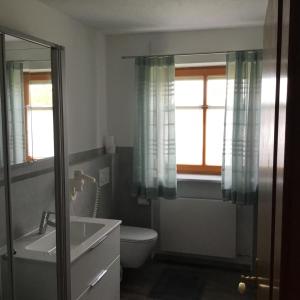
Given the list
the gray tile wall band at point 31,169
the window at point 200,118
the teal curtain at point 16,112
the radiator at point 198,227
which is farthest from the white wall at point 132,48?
the teal curtain at point 16,112

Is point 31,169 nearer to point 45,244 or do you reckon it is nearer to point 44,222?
point 44,222

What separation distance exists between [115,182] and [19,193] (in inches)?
64.6

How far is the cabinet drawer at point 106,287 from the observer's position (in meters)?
2.18

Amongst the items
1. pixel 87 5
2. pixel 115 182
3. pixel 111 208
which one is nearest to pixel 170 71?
pixel 87 5

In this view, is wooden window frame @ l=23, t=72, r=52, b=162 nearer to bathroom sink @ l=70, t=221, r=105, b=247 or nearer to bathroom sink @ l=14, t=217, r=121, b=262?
bathroom sink @ l=14, t=217, r=121, b=262

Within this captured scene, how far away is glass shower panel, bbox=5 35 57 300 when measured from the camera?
1.83 metres

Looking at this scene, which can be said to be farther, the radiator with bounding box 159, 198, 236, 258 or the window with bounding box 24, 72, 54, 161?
the radiator with bounding box 159, 198, 236, 258

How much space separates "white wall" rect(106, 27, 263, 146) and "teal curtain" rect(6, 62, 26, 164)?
166 centimetres

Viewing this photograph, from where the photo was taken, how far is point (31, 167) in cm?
207

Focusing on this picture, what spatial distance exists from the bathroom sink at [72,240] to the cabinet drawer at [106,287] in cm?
28

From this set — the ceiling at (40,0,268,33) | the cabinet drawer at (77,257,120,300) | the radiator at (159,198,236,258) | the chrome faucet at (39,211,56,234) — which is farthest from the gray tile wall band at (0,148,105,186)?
the radiator at (159,198,236,258)

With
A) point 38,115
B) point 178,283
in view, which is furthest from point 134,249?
point 38,115

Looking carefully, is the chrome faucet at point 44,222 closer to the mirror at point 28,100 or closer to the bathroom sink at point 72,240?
the bathroom sink at point 72,240

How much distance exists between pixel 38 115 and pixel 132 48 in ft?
5.53
